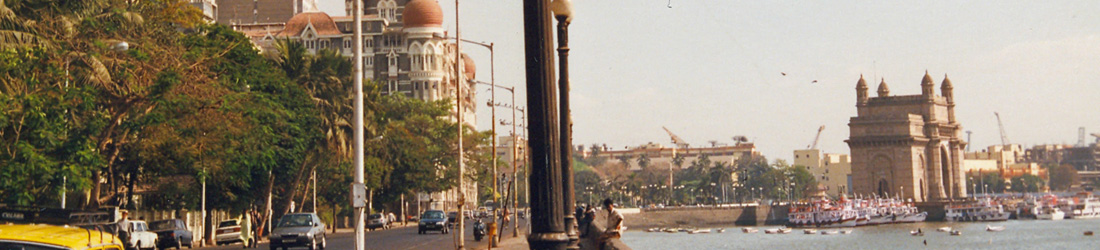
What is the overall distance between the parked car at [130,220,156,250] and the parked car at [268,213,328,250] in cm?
397

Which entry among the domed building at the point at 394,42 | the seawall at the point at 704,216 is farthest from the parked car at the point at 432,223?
the seawall at the point at 704,216

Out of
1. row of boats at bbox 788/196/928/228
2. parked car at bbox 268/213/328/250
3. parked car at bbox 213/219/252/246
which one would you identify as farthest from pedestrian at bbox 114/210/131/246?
row of boats at bbox 788/196/928/228

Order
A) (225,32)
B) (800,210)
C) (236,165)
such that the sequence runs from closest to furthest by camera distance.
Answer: (236,165), (225,32), (800,210)

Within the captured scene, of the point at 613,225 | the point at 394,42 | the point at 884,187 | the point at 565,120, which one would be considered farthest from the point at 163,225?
the point at 884,187

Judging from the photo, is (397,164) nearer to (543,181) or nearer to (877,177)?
(543,181)

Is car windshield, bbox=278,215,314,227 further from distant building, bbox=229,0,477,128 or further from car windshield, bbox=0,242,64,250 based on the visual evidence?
distant building, bbox=229,0,477,128

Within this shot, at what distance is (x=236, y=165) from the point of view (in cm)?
4756

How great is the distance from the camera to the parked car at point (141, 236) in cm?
4022

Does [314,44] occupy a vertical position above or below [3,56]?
above

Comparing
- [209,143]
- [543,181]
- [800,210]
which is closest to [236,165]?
[209,143]

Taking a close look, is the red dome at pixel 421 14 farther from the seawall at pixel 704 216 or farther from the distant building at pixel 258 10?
the seawall at pixel 704 216

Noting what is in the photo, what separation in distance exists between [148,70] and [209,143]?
526 cm

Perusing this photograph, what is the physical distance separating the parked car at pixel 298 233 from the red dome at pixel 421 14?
98863 mm

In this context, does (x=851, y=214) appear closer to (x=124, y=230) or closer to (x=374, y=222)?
(x=374, y=222)
